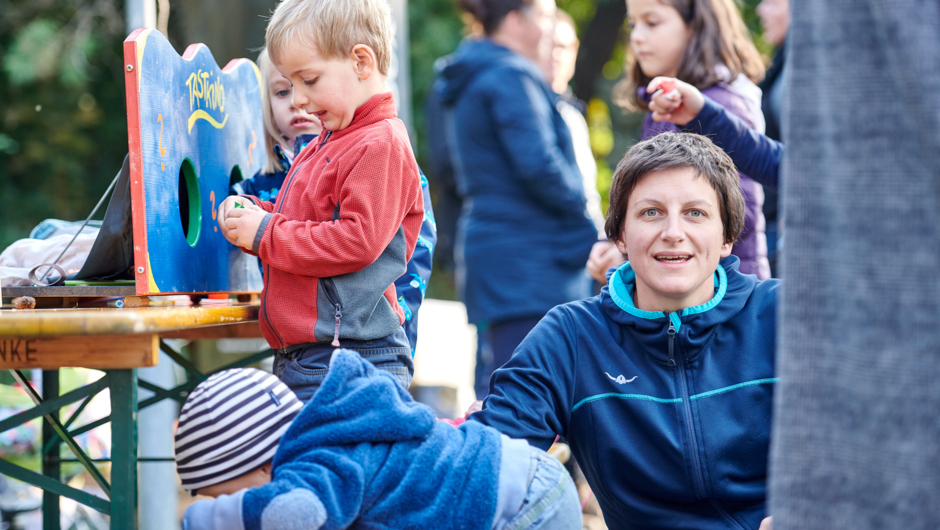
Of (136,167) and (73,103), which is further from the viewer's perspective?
(73,103)

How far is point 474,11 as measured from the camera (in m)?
3.82

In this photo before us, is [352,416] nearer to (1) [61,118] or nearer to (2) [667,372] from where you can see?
(2) [667,372]

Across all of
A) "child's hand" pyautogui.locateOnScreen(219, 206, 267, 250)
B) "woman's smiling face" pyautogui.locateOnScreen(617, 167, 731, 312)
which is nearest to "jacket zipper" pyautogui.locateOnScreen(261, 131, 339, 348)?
"child's hand" pyautogui.locateOnScreen(219, 206, 267, 250)

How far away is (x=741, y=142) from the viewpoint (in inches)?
89.7

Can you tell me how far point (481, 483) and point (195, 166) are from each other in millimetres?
1254

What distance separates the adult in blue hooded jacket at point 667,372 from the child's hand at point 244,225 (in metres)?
0.61

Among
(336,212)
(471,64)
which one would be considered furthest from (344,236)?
(471,64)

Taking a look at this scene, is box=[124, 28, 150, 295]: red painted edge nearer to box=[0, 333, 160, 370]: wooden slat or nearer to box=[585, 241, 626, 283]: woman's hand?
box=[0, 333, 160, 370]: wooden slat

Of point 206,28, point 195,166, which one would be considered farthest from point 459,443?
point 206,28

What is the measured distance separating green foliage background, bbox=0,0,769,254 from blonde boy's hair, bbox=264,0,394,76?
6383 mm

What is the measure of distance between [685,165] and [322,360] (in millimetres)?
882

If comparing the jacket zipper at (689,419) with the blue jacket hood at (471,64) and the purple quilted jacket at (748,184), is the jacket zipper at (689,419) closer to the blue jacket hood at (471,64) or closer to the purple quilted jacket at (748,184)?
the purple quilted jacket at (748,184)

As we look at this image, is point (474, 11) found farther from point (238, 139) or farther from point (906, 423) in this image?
point (906, 423)

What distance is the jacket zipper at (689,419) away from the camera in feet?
5.56
